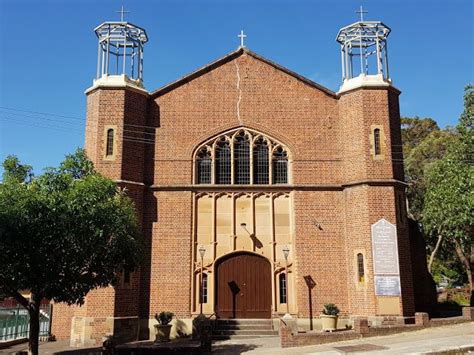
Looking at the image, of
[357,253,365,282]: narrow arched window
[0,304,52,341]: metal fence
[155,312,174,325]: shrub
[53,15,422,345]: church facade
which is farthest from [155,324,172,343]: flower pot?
[357,253,365,282]: narrow arched window

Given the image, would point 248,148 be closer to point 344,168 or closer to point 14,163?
point 344,168

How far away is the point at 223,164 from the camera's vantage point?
71.4 ft

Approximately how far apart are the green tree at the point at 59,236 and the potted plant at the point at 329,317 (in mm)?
8099

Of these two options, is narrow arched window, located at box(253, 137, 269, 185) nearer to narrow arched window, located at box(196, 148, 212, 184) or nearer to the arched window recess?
the arched window recess

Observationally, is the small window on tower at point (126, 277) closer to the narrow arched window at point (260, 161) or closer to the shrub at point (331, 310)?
the narrow arched window at point (260, 161)

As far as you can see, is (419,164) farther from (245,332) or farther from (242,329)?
(245,332)

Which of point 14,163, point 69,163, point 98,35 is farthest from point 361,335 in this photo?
point 98,35

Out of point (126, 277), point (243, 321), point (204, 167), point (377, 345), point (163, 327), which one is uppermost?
point (204, 167)

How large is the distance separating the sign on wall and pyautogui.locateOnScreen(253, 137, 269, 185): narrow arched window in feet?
16.9

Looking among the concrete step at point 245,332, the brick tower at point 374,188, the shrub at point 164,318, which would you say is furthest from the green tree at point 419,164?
the shrub at point 164,318

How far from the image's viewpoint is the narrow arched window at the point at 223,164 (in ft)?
71.2

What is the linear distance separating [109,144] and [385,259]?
39.7 ft

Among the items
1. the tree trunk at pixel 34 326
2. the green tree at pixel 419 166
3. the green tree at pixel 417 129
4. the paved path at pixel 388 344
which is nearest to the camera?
the paved path at pixel 388 344

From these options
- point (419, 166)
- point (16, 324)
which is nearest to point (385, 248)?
point (16, 324)
